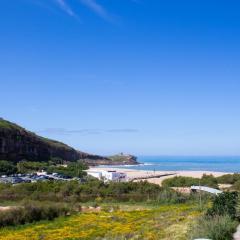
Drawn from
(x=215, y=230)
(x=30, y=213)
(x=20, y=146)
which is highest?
(x=20, y=146)

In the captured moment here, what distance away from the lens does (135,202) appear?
62.2 m

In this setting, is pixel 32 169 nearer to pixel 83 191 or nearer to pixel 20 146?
pixel 20 146

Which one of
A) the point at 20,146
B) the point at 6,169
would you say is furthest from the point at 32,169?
the point at 20,146

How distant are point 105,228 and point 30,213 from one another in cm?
1065

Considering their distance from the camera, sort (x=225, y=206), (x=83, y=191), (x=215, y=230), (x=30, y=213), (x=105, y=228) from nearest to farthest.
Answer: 1. (x=215, y=230)
2. (x=225, y=206)
3. (x=105, y=228)
4. (x=30, y=213)
5. (x=83, y=191)

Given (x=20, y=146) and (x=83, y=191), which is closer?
(x=83, y=191)

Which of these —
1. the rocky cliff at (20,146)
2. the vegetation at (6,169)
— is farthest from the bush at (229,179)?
the rocky cliff at (20,146)

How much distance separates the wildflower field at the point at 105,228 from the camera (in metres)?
26.5

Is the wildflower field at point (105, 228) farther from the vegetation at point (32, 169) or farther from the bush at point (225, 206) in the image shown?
the vegetation at point (32, 169)

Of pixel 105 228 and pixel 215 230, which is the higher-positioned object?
pixel 215 230

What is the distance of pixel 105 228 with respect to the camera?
33281 millimetres

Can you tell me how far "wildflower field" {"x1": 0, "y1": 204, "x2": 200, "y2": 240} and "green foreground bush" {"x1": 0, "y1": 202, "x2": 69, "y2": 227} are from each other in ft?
4.66

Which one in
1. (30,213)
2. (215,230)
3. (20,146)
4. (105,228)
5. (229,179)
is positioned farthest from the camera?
(20,146)

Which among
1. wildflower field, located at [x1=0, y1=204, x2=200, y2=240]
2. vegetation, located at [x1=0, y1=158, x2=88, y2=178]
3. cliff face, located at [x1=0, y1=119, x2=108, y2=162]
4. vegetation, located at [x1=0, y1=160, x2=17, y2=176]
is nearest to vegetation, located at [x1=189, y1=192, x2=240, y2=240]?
wildflower field, located at [x1=0, y1=204, x2=200, y2=240]
